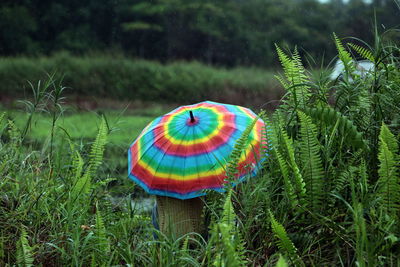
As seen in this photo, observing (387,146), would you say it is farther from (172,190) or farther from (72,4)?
(72,4)

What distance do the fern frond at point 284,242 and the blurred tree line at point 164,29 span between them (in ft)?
52.9

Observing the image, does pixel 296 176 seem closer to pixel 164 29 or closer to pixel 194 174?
pixel 194 174

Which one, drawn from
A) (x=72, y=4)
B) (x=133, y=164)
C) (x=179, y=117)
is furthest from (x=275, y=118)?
(x=72, y=4)

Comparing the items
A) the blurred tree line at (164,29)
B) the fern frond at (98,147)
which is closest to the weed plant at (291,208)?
the fern frond at (98,147)

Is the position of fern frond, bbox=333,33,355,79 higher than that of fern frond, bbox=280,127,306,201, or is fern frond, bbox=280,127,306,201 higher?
fern frond, bbox=333,33,355,79

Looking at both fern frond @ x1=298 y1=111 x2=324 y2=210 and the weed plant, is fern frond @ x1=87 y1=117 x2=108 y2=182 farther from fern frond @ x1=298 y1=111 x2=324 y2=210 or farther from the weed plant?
fern frond @ x1=298 y1=111 x2=324 y2=210

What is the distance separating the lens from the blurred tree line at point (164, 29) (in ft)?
58.5

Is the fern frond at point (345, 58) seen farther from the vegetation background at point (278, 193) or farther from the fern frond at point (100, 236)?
the fern frond at point (100, 236)

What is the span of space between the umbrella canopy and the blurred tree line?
1536cm

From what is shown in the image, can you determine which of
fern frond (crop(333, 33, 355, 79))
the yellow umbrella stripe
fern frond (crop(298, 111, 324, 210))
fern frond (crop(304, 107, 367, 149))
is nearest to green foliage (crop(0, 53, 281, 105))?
fern frond (crop(333, 33, 355, 79))

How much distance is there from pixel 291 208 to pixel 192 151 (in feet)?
1.65

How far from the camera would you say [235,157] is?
193cm

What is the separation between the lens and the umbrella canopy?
2.16 metres

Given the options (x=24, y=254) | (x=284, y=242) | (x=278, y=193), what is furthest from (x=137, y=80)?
(x=284, y=242)
